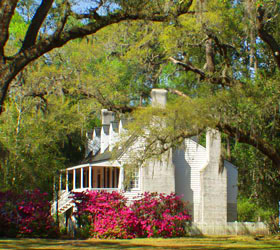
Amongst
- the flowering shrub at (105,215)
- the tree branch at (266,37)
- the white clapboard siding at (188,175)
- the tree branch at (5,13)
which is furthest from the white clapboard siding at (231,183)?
the tree branch at (5,13)

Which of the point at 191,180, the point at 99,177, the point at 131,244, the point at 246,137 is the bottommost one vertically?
the point at 131,244

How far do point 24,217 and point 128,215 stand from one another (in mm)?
4853

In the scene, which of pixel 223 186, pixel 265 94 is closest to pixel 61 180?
pixel 223 186

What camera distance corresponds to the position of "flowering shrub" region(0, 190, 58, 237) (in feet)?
73.3

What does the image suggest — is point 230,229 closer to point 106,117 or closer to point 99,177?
point 99,177

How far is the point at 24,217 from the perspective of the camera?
2272cm

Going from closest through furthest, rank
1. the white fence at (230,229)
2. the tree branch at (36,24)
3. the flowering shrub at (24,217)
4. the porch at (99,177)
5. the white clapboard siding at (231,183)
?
the tree branch at (36,24) → the flowering shrub at (24,217) → the white fence at (230,229) → the white clapboard siding at (231,183) → the porch at (99,177)

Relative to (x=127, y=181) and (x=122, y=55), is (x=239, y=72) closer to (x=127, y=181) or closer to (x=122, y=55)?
(x=122, y=55)

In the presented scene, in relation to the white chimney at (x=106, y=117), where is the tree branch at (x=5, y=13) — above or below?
below

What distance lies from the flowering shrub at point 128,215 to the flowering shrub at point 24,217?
1611mm

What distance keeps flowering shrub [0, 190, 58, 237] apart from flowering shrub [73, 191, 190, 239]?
1.61 metres

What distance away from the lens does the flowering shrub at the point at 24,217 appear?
73.3 ft

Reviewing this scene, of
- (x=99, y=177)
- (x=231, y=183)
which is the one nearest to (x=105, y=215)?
(x=99, y=177)

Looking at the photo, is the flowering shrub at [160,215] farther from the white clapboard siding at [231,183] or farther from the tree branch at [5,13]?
the tree branch at [5,13]
